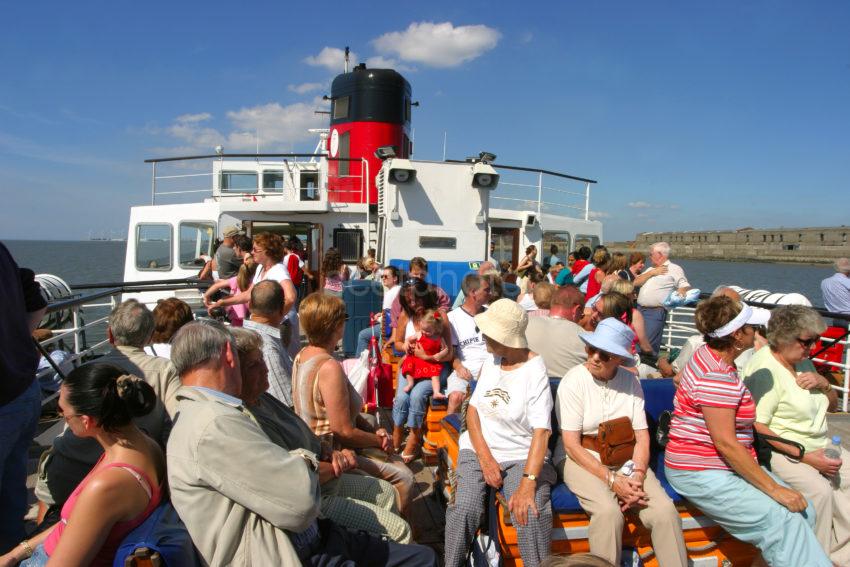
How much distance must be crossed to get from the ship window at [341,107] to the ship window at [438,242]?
498 centimetres

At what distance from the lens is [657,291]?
244 inches

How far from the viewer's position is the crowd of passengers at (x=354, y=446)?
1.79 meters

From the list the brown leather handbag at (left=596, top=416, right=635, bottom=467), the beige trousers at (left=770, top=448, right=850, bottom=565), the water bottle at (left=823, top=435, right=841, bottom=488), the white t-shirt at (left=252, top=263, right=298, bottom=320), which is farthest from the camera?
the white t-shirt at (left=252, top=263, right=298, bottom=320)

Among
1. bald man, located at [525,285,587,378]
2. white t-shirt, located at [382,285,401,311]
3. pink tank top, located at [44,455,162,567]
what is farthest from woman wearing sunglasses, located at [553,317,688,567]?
white t-shirt, located at [382,285,401,311]

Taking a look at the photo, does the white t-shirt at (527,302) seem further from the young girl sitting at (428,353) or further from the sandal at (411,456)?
the sandal at (411,456)

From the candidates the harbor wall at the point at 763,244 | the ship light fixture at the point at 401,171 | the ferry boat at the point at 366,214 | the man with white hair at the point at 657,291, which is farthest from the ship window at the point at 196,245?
the harbor wall at the point at 763,244

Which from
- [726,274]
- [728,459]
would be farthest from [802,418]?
[726,274]

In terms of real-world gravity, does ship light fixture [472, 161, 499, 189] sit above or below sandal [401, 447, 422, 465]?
above

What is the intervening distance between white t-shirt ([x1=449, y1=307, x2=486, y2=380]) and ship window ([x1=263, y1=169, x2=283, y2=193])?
10.1 meters

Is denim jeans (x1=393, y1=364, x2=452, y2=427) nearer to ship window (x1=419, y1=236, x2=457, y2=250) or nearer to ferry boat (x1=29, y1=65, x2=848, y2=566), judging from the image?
ferry boat (x1=29, y1=65, x2=848, y2=566)

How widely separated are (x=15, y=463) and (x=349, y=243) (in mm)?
8312

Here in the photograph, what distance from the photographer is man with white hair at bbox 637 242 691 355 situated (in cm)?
620

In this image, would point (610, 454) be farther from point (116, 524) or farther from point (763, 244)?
point (763, 244)

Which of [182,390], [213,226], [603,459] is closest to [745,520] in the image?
[603,459]
